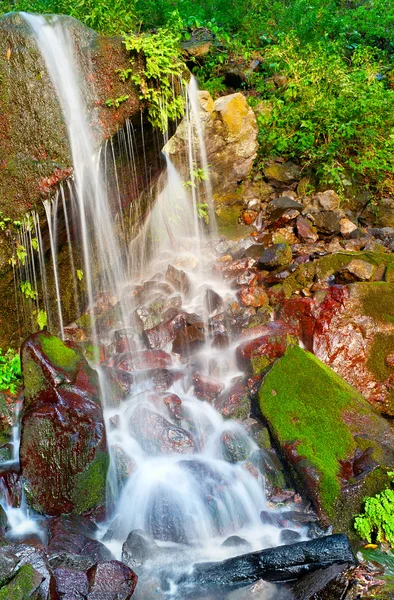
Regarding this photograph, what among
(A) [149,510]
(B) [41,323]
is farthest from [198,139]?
(A) [149,510]

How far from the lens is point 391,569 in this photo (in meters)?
4.53

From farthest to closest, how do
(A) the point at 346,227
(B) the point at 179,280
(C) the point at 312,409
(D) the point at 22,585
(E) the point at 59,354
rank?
(A) the point at 346,227
(B) the point at 179,280
(C) the point at 312,409
(E) the point at 59,354
(D) the point at 22,585

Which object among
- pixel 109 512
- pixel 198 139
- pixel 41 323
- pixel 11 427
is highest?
pixel 198 139

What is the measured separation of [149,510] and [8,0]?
1474 cm

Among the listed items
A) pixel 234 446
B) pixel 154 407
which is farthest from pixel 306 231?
pixel 234 446

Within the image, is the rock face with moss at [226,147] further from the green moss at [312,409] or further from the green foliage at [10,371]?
the green foliage at [10,371]

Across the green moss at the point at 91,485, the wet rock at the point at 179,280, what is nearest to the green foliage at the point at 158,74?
the wet rock at the point at 179,280

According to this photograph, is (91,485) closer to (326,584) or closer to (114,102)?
(326,584)

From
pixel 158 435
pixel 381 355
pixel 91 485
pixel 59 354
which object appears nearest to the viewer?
pixel 91 485

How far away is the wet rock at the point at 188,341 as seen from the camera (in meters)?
8.49

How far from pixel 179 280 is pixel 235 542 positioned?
225 inches

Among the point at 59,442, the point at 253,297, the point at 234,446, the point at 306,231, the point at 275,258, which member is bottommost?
the point at 234,446

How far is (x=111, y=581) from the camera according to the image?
4.18 meters

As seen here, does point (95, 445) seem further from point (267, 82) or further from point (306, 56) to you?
point (306, 56)
